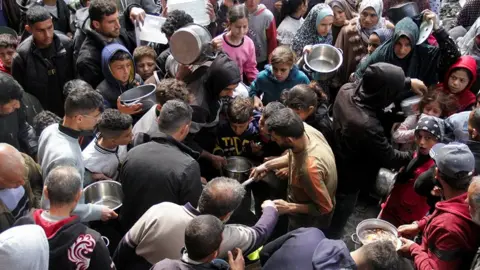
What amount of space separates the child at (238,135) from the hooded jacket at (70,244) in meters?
1.95

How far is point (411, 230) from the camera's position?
3.47m

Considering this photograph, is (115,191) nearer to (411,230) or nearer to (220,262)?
(220,262)

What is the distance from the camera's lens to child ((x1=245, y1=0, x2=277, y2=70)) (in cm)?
626

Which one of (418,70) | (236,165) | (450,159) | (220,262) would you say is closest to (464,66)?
(418,70)

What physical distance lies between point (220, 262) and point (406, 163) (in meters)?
2.30

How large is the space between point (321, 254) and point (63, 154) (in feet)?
6.61

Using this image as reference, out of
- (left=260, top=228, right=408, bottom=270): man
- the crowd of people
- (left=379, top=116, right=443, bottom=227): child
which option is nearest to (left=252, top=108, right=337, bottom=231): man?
the crowd of people

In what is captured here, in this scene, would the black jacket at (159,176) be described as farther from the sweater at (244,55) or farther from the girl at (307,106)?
the sweater at (244,55)

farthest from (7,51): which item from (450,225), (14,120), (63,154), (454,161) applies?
(450,225)

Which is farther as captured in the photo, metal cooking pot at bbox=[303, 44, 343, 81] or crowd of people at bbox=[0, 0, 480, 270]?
metal cooking pot at bbox=[303, 44, 343, 81]

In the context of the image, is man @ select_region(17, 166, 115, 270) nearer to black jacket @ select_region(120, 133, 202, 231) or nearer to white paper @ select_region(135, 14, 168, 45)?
black jacket @ select_region(120, 133, 202, 231)

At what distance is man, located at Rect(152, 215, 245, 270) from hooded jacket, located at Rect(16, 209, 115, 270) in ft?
1.56

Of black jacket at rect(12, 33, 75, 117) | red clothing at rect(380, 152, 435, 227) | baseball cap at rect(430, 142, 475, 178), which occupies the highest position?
baseball cap at rect(430, 142, 475, 178)

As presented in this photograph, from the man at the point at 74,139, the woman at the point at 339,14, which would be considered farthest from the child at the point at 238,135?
the woman at the point at 339,14
